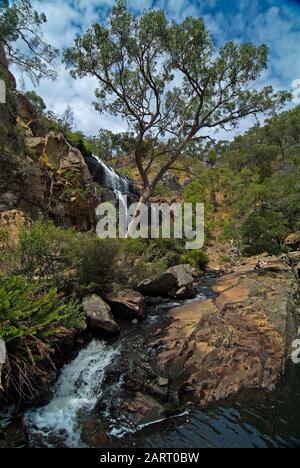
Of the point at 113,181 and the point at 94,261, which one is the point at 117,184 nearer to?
the point at 113,181

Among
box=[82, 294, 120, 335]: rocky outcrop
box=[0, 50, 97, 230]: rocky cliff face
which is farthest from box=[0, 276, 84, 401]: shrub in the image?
box=[0, 50, 97, 230]: rocky cliff face

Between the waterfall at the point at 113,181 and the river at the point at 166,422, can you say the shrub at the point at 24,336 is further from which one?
the waterfall at the point at 113,181

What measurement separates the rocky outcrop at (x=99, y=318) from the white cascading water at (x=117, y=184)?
51.1ft

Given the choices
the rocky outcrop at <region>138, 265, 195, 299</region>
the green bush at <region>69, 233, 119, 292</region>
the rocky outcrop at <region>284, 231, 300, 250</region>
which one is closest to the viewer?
the green bush at <region>69, 233, 119, 292</region>

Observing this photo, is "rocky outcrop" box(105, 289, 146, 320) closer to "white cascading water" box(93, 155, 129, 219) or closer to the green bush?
the green bush

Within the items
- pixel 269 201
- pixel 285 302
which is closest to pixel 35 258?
pixel 285 302

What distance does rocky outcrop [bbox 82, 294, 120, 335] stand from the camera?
28.1 ft

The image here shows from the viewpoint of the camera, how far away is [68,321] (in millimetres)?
7281

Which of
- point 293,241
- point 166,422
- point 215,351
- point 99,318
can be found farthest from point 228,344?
point 293,241

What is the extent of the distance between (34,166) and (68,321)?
11.1m

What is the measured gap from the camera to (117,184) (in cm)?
2656

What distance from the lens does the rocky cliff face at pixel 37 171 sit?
15453 millimetres

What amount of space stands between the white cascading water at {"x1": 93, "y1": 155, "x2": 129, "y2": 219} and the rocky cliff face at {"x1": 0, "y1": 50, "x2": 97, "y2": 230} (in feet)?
15.1

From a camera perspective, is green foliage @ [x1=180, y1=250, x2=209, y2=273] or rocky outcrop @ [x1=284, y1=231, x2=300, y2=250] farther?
rocky outcrop @ [x1=284, y1=231, x2=300, y2=250]
